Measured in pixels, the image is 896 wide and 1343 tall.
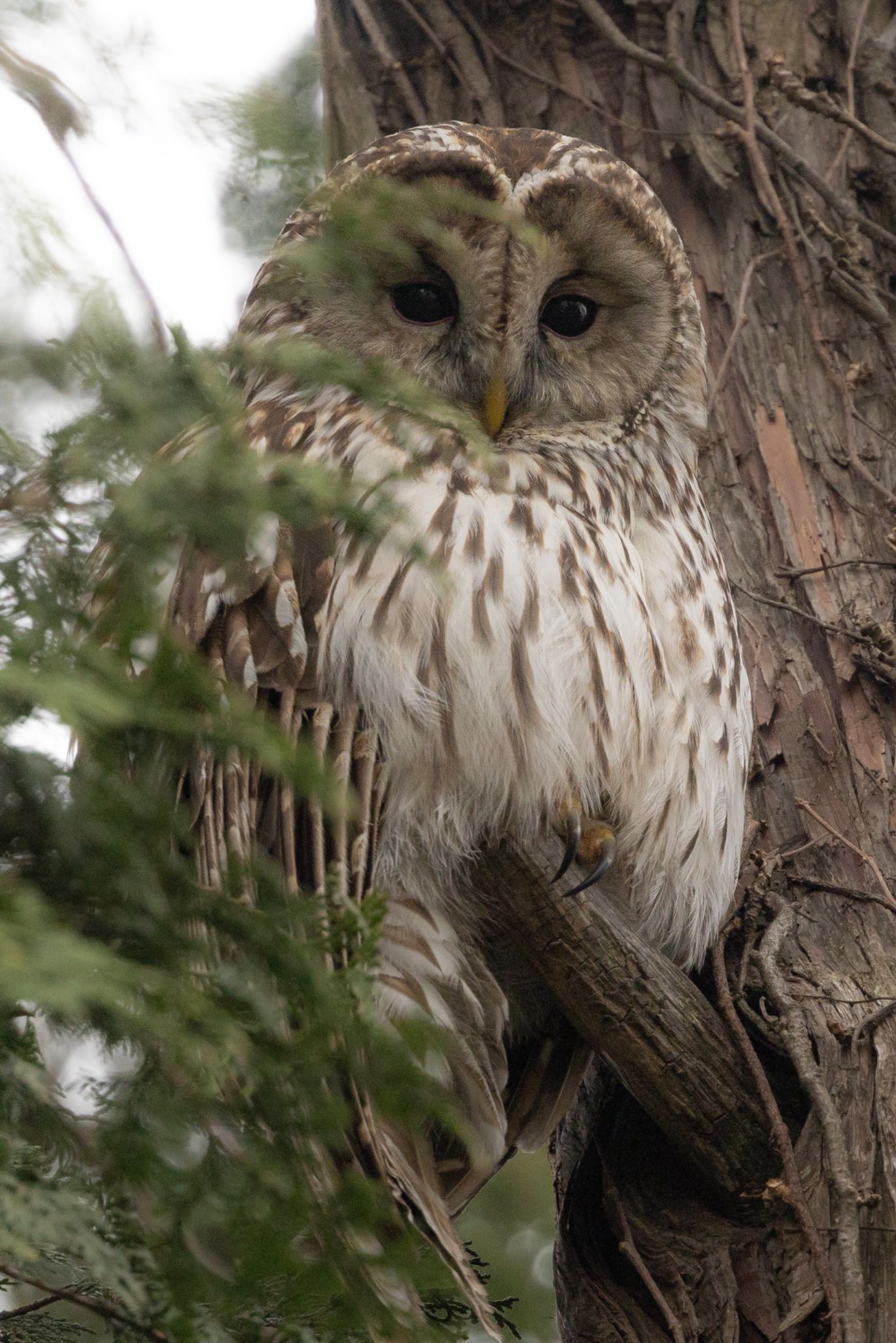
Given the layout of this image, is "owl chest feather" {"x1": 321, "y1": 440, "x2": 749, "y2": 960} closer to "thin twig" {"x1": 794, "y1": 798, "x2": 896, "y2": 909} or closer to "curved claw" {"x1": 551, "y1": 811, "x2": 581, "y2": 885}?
"curved claw" {"x1": 551, "y1": 811, "x2": 581, "y2": 885}

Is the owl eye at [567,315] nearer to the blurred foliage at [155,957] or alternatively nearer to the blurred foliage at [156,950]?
the blurred foliage at [156,950]

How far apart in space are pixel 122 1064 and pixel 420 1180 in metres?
0.95

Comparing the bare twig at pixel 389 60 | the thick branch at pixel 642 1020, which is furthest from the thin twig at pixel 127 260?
the bare twig at pixel 389 60

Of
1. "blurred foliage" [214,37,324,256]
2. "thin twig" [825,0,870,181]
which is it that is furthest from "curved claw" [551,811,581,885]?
"thin twig" [825,0,870,181]

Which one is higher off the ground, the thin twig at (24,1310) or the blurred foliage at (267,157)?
the blurred foliage at (267,157)

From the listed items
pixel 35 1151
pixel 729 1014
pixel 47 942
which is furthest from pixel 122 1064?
pixel 729 1014

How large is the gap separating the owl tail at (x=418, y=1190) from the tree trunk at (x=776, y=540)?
35 centimetres

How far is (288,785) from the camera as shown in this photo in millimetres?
2086

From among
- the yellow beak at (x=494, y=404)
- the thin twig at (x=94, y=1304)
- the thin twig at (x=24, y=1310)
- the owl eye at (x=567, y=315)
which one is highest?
the owl eye at (x=567, y=315)

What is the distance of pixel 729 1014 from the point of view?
2363 millimetres

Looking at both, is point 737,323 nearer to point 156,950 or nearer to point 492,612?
point 492,612

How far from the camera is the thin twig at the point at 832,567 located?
2904 millimetres

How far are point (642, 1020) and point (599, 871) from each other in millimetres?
238

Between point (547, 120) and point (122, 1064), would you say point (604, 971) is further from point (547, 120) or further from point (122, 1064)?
point (547, 120)
